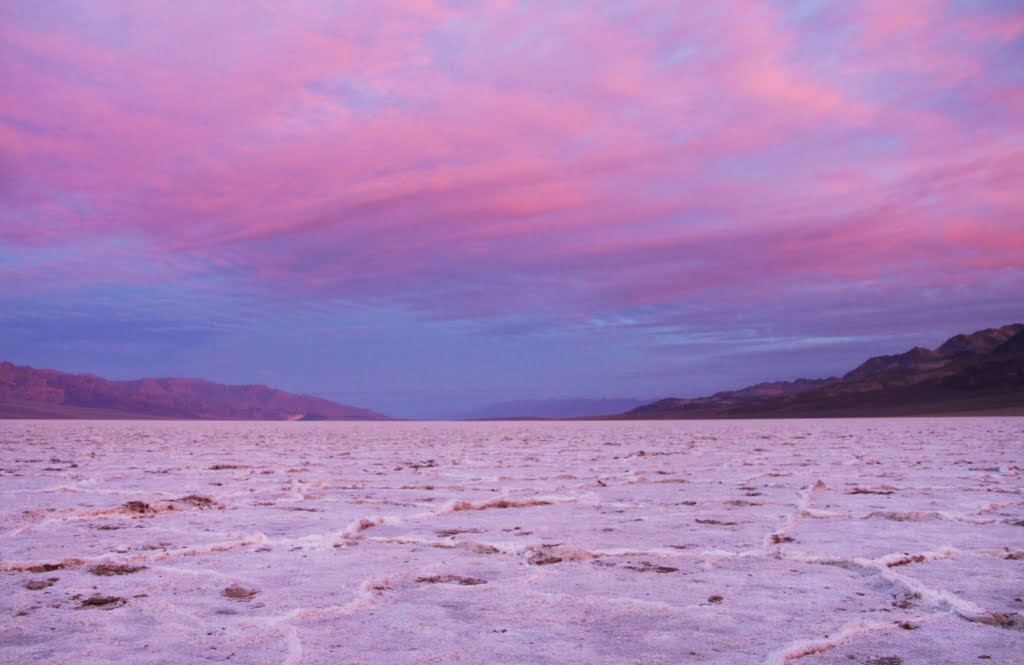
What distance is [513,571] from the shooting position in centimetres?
327

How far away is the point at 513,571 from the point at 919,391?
60194 millimetres

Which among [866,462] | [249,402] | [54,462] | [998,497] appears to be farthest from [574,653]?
[249,402]

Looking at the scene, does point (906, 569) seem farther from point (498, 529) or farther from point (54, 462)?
point (54, 462)

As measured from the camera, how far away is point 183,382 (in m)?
174

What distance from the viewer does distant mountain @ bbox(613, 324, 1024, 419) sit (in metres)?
48.1

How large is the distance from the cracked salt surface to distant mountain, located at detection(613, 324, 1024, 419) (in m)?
40.7

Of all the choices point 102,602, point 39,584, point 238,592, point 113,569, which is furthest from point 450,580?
point 39,584

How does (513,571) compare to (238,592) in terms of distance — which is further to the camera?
(513,571)

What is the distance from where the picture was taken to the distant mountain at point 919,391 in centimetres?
4814

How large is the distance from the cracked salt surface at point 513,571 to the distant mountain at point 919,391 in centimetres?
4071

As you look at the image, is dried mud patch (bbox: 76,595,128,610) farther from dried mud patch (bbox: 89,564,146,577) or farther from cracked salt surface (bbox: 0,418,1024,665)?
dried mud patch (bbox: 89,564,146,577)

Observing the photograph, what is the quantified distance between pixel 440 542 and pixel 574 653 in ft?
5.90

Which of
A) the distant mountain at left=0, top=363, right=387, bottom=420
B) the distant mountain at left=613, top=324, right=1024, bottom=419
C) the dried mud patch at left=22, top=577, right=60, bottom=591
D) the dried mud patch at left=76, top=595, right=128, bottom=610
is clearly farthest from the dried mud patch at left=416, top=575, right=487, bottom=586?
the distant mountain at left=0, top=363, right=387, bottom=420

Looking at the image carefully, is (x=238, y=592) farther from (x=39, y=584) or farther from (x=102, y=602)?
(x=39, y=584)
